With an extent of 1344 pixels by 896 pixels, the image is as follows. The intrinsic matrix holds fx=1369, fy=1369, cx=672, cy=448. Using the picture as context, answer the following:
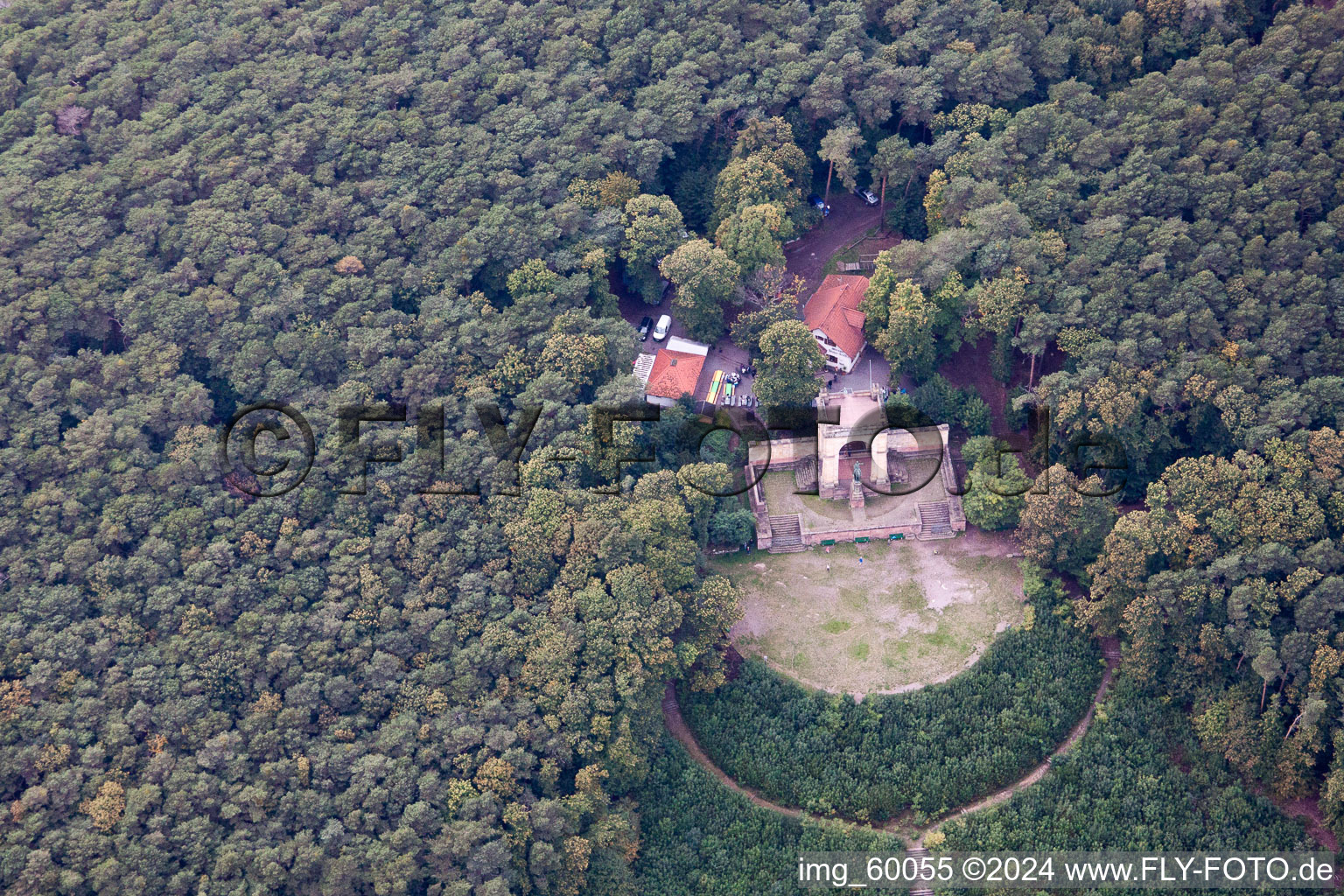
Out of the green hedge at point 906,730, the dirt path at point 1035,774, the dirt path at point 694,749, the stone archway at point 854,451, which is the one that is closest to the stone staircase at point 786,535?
the stone archway at point 854,451

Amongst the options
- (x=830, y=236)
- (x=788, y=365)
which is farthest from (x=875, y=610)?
(x=830, y=236)

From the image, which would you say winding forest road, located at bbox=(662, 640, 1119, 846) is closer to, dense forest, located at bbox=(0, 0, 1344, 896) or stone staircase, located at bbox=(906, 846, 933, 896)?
stone staircase, located at bbox=(906, 846, 933, 896)

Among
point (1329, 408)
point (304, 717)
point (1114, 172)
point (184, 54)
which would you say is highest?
point (184, 54)

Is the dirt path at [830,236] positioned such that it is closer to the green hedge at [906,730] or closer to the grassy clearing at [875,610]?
the grassy clearing at [875,610]

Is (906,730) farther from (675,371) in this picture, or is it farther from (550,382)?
(550,382)

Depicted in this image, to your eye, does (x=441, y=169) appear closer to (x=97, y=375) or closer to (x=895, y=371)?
(x=97, y=375)

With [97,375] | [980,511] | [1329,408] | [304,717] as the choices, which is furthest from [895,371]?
[97,375]

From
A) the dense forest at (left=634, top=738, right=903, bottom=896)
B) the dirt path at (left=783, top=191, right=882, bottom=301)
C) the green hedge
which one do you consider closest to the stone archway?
the dirt path at (left=783, top=191, right=882, bottom=301)
